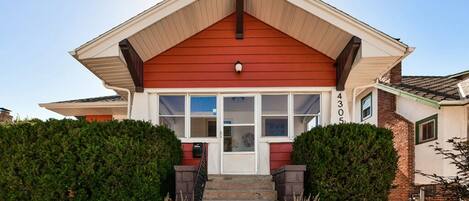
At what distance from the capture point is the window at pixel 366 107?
1961cm

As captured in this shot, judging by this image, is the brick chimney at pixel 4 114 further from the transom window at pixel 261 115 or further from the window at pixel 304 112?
the window at pixel 304 112

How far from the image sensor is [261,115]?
1080cm

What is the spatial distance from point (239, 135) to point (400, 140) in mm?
8848

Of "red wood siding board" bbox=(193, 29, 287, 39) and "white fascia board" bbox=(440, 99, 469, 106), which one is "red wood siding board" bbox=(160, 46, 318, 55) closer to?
"red wood siding board" bbox=(193, 29, 287, 39)

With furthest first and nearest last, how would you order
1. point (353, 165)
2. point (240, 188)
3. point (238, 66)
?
point (238, 66) → point (240, 188) → point (353, 165)

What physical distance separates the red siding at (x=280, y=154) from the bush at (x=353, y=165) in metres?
2.23

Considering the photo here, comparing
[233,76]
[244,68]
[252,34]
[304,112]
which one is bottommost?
[304,112]

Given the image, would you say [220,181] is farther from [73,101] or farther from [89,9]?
[73,101]

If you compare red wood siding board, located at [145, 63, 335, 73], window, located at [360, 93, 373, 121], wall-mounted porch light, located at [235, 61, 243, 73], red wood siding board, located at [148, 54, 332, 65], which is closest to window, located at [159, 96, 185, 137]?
red wood siding board, located at [145, 63, 335, 73]

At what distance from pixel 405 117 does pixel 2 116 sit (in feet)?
50.2

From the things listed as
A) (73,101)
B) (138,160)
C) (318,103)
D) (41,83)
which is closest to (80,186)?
(138,160)

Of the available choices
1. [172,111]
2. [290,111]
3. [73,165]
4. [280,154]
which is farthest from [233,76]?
[73,165]

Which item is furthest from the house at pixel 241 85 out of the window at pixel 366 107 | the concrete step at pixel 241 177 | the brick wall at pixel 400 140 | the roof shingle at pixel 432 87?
the window at pixel 366 107

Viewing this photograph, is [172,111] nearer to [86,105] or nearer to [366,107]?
[86,105]
